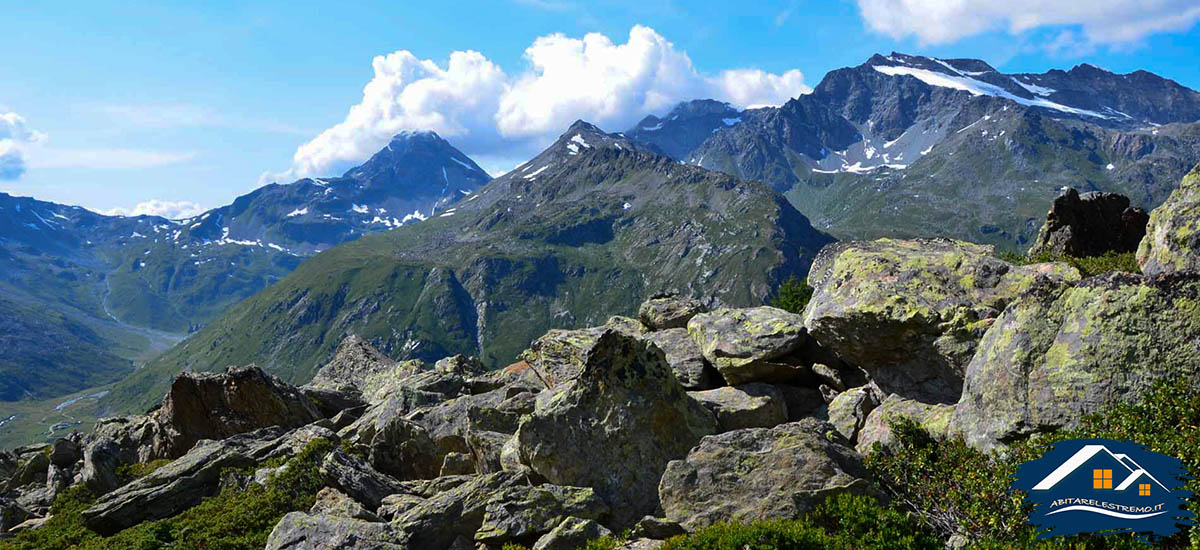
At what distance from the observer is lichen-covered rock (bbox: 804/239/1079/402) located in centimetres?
2130

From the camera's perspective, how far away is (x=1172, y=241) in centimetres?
2105

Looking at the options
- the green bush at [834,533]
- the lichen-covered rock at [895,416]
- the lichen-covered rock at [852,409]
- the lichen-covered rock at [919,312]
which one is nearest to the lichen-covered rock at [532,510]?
the green bush at [834,533]

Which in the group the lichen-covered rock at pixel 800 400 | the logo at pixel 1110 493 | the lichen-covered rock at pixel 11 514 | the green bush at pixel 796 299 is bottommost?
the lichen-covered rock at pixel 11 514

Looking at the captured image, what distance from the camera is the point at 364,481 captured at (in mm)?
23438

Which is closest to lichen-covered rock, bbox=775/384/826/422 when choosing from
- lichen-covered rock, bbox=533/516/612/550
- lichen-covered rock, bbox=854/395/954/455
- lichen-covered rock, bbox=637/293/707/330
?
lichen-covered rock, bbox=854/395/954/455

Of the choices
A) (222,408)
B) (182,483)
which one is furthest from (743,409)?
(222,408)

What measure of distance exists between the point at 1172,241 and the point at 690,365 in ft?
55.1

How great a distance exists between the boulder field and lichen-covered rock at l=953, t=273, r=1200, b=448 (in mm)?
48

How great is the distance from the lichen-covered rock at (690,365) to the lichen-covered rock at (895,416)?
6651 mm

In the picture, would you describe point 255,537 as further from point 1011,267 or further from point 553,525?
point 1011,267

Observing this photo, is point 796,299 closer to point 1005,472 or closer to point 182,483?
point 1005,472

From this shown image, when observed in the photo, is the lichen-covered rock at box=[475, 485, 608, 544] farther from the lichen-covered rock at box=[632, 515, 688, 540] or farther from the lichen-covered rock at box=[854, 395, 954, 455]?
the lichen-covered rock at box=[854, 395, 954, 455]

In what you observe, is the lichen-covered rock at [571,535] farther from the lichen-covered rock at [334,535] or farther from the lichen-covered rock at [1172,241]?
the lichen-covered rock at [1172,241]

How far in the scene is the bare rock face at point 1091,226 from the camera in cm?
3969
